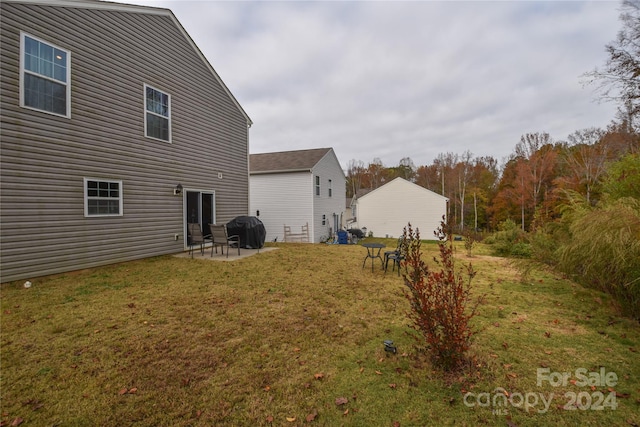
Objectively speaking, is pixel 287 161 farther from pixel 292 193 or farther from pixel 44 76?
pixel 44 76

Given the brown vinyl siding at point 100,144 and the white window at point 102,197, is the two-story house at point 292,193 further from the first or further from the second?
the white window at point 102,197

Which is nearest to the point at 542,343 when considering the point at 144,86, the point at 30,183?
the point at 30,183

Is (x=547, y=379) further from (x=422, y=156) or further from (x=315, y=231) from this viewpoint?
(x=422, y=156)

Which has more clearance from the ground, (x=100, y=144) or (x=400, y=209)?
(x=100, y=144)

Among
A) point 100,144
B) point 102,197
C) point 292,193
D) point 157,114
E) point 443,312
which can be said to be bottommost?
point 443,312

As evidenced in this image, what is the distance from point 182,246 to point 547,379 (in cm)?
1003

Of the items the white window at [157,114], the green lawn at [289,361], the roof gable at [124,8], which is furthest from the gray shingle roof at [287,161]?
the green lawn at [289,361]

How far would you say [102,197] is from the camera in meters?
7.08

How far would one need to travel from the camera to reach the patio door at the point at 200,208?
32.2 feet

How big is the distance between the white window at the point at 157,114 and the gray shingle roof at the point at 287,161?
8.45 metres

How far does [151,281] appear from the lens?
5824mm

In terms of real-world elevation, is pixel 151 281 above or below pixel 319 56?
below

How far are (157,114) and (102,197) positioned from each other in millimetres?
3316

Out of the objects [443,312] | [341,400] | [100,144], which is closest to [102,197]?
[100,144]
